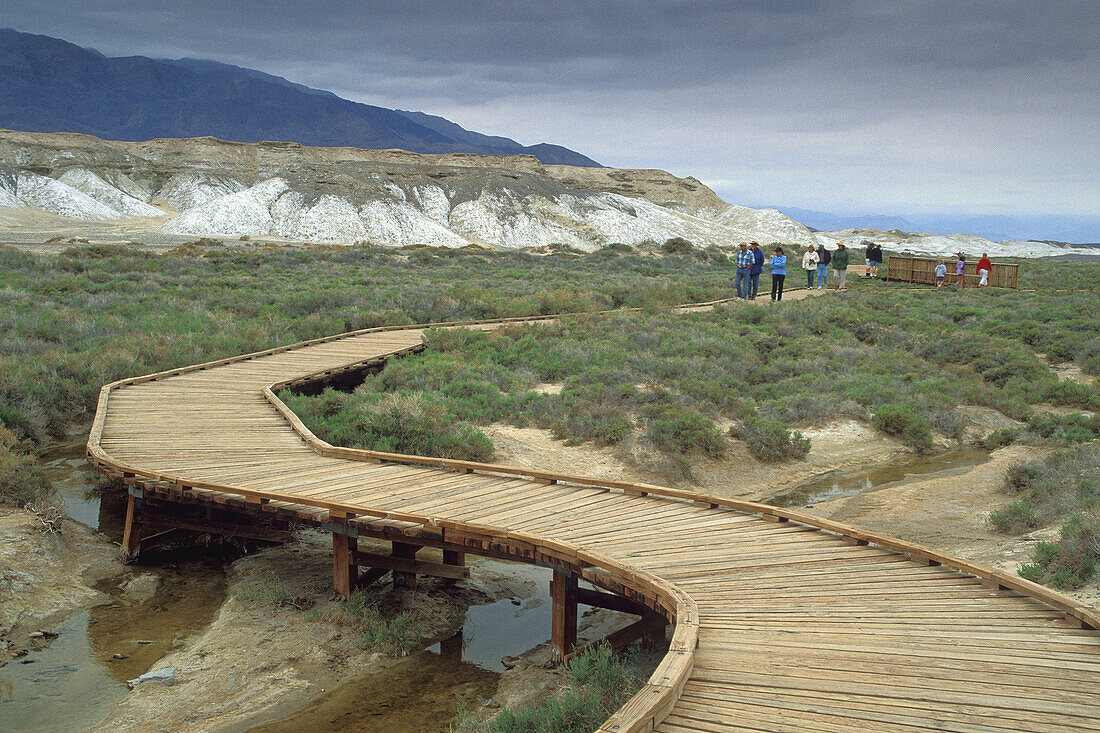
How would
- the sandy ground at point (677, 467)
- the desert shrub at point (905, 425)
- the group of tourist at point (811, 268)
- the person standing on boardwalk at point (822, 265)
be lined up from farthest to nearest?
the person standing on boardwalk at point (822, 265), the group of tourist at point (811, 268), the desert shrub at point (905, 425), the sandy ground at point (677, 467)

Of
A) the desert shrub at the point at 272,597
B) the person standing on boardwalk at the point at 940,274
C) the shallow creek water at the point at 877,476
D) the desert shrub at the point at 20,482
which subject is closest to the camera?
the desert shrub at the point at 272,597

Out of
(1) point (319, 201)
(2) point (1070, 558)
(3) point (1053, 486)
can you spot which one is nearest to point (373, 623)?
(2) point (1070, 558)

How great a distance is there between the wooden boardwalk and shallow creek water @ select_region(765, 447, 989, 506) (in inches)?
172

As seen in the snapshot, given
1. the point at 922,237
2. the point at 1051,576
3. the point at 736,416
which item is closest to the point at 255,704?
the point at 1051,576

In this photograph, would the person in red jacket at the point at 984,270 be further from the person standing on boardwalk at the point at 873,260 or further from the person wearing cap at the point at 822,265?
the person wearing cap at the point at 822,265

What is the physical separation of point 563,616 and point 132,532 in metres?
5.60

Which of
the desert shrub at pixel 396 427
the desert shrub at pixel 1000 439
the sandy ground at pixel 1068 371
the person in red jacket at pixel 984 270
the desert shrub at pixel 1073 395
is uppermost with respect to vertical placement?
the person in red jacket at pixel 984 270

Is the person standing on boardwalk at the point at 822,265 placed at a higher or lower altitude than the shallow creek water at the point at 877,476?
higher

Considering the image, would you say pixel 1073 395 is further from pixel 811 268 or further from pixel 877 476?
pixel 811 268

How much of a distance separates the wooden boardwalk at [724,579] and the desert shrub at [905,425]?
304 inches

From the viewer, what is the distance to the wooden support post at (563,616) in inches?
279

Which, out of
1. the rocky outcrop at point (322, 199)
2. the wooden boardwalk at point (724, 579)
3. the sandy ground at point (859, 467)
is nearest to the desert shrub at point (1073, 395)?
the sandy ground at point (859, 467)

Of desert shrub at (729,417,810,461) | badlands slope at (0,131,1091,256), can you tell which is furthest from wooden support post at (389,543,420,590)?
badlands slope at (0,131,1091,256)

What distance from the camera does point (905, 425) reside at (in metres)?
14.5
